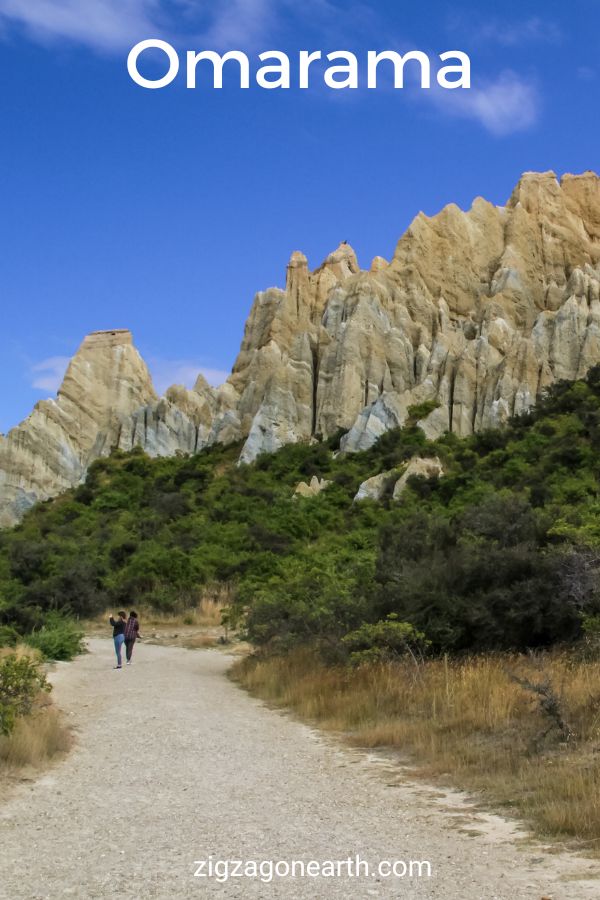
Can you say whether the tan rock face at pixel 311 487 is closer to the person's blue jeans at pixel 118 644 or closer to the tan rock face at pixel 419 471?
the tan rock face at pixel 419 471

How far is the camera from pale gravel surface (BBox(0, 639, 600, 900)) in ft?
15.3

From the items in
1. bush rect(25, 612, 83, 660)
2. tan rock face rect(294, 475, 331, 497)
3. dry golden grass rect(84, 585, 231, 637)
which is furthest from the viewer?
tan rock face rect(294, 475, 331, 497)

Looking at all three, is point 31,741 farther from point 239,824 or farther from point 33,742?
point 239,824

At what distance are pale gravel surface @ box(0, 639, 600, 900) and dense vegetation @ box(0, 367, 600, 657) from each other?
3087 mm

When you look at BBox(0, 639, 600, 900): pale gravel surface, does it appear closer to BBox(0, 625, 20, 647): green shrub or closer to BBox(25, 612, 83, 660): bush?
BBox(0, 625, 20, 647): green shrub

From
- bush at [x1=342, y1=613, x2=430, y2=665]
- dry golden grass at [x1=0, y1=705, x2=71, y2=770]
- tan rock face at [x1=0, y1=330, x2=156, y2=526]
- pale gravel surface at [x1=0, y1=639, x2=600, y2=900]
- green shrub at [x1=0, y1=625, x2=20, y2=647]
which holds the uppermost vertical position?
tan rock face at [x1=0, y1=330, x2=156, y2=526]

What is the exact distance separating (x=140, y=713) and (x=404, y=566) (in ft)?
14.3

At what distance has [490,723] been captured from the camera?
27.2ft

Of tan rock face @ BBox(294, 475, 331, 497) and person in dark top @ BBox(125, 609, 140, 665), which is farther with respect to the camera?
tan rock face @ BBox(294, 475, 331, 497)

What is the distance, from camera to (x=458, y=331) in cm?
6331

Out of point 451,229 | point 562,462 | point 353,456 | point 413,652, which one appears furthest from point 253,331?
point 413,652

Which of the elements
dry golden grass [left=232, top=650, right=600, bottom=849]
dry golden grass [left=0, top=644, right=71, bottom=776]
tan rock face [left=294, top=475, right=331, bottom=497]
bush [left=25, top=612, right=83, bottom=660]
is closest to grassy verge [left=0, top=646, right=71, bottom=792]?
dry golden grass [left=0, top=644, right=71, bottom=776]

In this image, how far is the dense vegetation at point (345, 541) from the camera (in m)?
11.4

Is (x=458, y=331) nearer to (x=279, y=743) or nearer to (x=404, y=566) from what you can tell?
(x=404, y=566)
